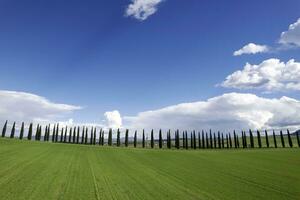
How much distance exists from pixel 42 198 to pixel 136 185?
742 cm

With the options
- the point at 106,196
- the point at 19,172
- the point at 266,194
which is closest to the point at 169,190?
the point at 106,196

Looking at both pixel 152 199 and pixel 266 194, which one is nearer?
pixel 152 199

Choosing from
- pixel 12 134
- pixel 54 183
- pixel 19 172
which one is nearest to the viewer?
pixel 54 183

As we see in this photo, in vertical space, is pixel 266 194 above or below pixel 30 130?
below

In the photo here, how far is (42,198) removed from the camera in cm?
1496

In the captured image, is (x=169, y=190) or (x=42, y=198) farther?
(x=169, y=190)

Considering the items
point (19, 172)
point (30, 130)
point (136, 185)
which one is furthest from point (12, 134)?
point (136, 185)

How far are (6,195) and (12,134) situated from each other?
11861cm

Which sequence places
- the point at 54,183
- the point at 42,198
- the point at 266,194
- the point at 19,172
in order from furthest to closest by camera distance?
the point at 19,172
the point at 54,183
the point at 266,194
the point at 42,198

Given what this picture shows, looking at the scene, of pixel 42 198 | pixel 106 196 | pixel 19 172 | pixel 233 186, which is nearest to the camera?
pixel 42 198

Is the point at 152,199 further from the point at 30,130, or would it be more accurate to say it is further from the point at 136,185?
the point at 30,130

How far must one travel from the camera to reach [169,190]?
61.2 feet

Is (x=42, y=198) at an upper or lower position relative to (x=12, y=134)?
lower

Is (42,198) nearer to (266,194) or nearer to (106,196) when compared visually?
(106,196)
